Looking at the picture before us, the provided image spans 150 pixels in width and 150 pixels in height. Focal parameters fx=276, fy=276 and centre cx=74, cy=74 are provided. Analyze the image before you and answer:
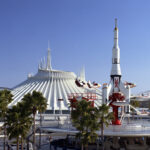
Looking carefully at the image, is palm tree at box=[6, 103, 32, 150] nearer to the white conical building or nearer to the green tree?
the green tree

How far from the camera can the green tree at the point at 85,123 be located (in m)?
33.0

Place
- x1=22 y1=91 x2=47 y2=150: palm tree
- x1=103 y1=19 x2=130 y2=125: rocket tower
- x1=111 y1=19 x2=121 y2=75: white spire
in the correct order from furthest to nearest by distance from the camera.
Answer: x1=111 y1=19 x2=121 y2=75: white spire, x1=103 y1=19 x2=130 y2=125: rocket tower, x1=22 y1=91 x2=47 y2=150: palm tree

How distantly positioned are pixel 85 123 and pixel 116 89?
21.4m

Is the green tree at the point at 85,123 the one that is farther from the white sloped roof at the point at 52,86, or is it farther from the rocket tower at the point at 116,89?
the white sloped roof at the point at 52,86

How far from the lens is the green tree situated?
3303cm

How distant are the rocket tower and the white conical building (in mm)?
23469

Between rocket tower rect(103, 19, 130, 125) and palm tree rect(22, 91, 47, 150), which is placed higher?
rocket tower rect(103, 19, 130, 125)

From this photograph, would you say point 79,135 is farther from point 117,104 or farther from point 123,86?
point 123,86

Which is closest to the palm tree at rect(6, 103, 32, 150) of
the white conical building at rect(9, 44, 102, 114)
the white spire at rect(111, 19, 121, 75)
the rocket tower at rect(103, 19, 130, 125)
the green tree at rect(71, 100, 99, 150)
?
the green tree at rect(71, 100, 99, 150)

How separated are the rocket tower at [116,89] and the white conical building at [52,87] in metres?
23.5

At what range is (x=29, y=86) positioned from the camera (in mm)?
89062

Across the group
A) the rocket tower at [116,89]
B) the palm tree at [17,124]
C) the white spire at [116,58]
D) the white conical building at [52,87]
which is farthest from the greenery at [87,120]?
the white conical building at [52,87]

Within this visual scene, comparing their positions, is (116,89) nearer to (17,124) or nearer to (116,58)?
(116,58)

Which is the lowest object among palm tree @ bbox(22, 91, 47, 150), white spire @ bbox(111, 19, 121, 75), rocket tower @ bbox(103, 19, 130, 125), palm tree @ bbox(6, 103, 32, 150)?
palm tree @ bbox(6, 103, 32, 150)
